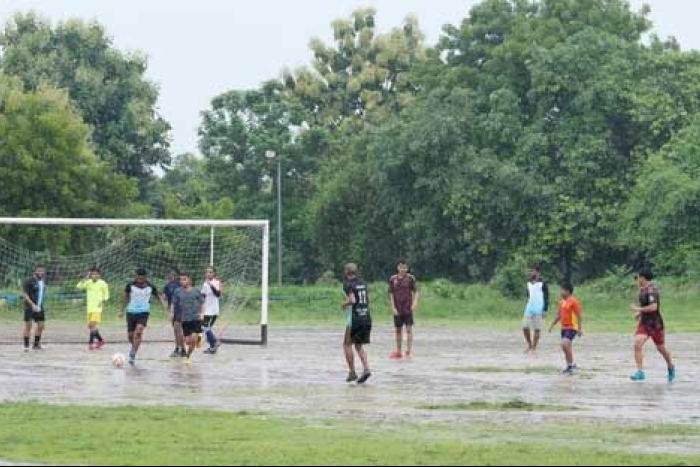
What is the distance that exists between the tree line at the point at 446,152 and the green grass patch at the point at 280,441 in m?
37.5

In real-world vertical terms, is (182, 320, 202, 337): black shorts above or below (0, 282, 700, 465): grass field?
Answer: above

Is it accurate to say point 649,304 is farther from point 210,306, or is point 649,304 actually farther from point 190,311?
point 210,306

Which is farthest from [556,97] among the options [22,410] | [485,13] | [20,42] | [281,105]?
[22,410]

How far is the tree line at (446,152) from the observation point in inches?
2426

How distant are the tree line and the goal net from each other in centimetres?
310

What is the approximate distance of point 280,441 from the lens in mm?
15383

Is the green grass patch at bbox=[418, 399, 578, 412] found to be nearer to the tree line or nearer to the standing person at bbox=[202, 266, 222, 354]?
the standing person at bbox=[202, 266, 222, 354]

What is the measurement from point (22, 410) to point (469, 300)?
40.1m

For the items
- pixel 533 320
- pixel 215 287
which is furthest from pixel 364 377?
pixel 533 320

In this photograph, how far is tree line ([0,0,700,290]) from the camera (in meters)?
61.6

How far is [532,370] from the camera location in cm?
2736

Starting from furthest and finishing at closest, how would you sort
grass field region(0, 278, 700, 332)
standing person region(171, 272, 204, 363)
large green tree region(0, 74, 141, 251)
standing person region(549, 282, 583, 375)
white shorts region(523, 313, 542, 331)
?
large green tree region(0, 74, 141, 251) → grass field region(0, 278, 700, 332) → white shorts region(523, 313, 542, 331) → standing person region(171, 272, 204, 363) → standing person region(549, 282, 583, 375)

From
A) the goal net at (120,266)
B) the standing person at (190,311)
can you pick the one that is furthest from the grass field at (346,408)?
the goal net at (120,266)

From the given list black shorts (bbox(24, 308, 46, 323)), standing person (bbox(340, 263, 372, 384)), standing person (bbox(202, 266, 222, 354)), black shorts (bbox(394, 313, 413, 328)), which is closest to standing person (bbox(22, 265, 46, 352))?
black shorts (bbox(24, 308, 46, 323))
